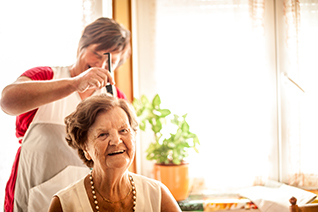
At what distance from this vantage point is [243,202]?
212 cm

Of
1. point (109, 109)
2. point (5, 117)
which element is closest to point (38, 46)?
point (5, 117)

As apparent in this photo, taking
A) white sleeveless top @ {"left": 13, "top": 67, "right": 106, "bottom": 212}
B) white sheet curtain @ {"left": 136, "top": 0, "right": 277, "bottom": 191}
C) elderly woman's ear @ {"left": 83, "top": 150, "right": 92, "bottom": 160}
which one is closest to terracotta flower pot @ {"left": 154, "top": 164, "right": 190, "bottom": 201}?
white sheet curtain @ {"left": 136, "top": 0, "right": 277, "bottom": 191}

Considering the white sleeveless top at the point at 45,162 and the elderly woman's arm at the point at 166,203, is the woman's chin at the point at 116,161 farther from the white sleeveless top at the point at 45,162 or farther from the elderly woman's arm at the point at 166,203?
the white sleeveless top at the point at 45,162

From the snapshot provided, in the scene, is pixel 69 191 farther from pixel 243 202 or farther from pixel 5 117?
pixel 243 202

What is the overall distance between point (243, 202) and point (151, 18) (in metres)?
1.71

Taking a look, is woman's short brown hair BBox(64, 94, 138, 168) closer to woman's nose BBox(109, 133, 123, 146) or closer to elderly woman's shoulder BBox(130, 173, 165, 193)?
woman's nose BBox(109, 133, 123, 146)

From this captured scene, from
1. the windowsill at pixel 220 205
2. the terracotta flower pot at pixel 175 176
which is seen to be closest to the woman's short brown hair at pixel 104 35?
the terracotta flower pot at pixel 175 176

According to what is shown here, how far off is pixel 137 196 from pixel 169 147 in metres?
1.00

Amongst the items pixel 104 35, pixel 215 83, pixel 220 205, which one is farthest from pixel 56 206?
pixel 215 83

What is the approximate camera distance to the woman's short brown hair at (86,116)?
948 mm

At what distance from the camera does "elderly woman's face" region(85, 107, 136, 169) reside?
2.99ft

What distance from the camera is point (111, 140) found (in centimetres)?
92

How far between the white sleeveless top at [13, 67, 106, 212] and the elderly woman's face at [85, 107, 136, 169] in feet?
1.22

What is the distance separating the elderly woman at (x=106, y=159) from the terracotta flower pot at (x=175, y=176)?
0.98 m
